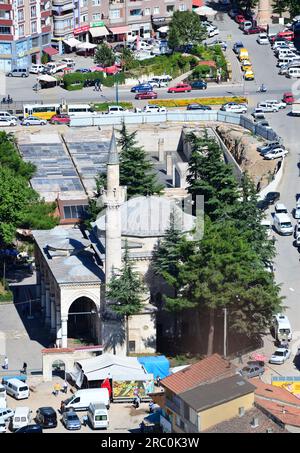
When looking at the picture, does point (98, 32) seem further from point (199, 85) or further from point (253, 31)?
point (199, 85)

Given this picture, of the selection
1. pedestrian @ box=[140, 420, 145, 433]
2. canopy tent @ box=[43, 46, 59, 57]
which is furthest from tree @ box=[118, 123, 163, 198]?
canopy tent @ box=[43, 46, 59, 57]

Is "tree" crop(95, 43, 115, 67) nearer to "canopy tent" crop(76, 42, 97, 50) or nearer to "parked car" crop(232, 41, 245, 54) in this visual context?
"canopy tent" crop(76, 42, 97, 50)

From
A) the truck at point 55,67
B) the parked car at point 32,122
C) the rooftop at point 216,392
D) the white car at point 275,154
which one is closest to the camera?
the rooftop at point 216,392

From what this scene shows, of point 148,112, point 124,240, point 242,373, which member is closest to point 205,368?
point 242,373

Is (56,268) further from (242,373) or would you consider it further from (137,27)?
(137,27)

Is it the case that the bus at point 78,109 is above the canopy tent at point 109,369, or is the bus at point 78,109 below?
above

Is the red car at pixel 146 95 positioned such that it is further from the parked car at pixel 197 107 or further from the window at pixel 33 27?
the window at pixel 33 27

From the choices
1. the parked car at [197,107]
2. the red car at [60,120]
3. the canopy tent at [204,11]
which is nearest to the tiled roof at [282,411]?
the red car at [60,120]

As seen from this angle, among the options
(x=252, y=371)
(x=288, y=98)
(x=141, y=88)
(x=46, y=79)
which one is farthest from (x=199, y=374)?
(x=46, y=79)
